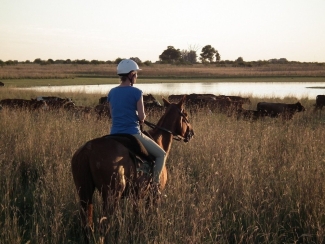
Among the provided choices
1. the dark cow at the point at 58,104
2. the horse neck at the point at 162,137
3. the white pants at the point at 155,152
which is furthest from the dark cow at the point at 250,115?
the white pants at the point at 155,152

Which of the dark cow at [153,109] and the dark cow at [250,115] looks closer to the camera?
the dark cow at [153,109]

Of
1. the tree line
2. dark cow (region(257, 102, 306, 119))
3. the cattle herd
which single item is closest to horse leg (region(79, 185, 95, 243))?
the cattle herd

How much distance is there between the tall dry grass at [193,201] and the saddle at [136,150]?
521 millimetres

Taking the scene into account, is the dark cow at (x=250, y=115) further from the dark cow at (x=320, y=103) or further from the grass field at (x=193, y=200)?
the grass field at (x=193, y=200)

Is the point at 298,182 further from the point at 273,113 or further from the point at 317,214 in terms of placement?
the point at 273,113

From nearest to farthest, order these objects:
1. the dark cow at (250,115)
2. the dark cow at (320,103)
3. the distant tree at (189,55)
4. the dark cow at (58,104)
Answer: the dark cow at (250,115) → the dark cow at (58,104) → the dark cow at (320,103) → the distant tree at (189,55)

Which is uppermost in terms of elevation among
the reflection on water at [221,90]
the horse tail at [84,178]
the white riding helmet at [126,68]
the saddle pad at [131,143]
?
the white riding helmet at [126,68]

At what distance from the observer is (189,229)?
459cm

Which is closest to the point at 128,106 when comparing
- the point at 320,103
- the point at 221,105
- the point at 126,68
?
the point at 126,68

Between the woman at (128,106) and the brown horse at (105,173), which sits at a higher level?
the woman at (128,106)

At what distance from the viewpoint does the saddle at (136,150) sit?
480 centimetres

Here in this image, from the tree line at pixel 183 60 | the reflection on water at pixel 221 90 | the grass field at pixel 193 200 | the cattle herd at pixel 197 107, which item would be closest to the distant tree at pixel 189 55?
the tree line at pixel 183 60

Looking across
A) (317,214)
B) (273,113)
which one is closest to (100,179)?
(317,214)

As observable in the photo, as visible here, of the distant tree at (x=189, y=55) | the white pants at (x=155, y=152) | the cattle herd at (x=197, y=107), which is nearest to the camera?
the white pants at (x=155, y=152)
